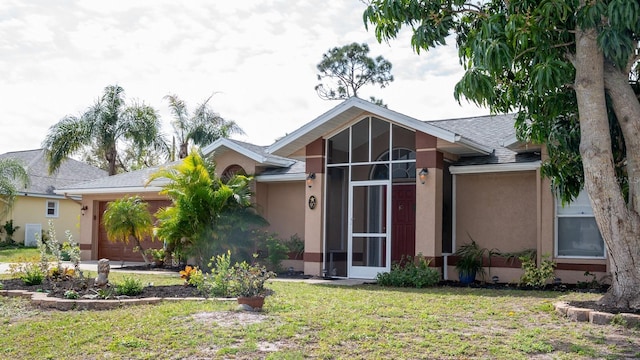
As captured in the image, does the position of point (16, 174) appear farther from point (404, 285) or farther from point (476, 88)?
point (476, 88)

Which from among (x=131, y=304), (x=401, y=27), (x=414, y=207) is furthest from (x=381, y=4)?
(x=414, y=207)

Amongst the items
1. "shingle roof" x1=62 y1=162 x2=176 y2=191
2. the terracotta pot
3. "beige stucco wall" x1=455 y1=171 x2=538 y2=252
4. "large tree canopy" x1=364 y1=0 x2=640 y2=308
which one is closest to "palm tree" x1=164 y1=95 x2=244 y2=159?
"shingle roof" x1=62 y1=162 x2=176 y2=191

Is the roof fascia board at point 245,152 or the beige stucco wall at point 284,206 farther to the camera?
the beige stucco wall at point 284,206

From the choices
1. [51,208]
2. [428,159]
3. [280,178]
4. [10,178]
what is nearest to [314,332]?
[428,159]

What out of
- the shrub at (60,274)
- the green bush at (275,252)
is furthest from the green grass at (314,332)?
the green bush at (275,252)

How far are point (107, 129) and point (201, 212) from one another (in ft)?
52.5

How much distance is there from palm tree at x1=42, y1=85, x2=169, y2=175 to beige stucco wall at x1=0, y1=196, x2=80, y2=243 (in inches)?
88.4

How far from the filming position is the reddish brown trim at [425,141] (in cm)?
1427

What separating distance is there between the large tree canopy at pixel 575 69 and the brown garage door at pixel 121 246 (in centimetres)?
1334

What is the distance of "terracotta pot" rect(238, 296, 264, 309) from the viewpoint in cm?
896

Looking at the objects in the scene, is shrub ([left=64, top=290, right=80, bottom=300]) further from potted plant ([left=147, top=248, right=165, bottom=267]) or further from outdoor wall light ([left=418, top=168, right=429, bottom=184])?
potted plant ([left=147, top=248, right=165, bottom=267])

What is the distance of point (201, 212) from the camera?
54.4ft

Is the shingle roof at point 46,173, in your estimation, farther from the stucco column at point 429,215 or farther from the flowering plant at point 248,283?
the flowering plant at point 248,283

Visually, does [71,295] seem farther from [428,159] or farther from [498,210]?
[498,210]
